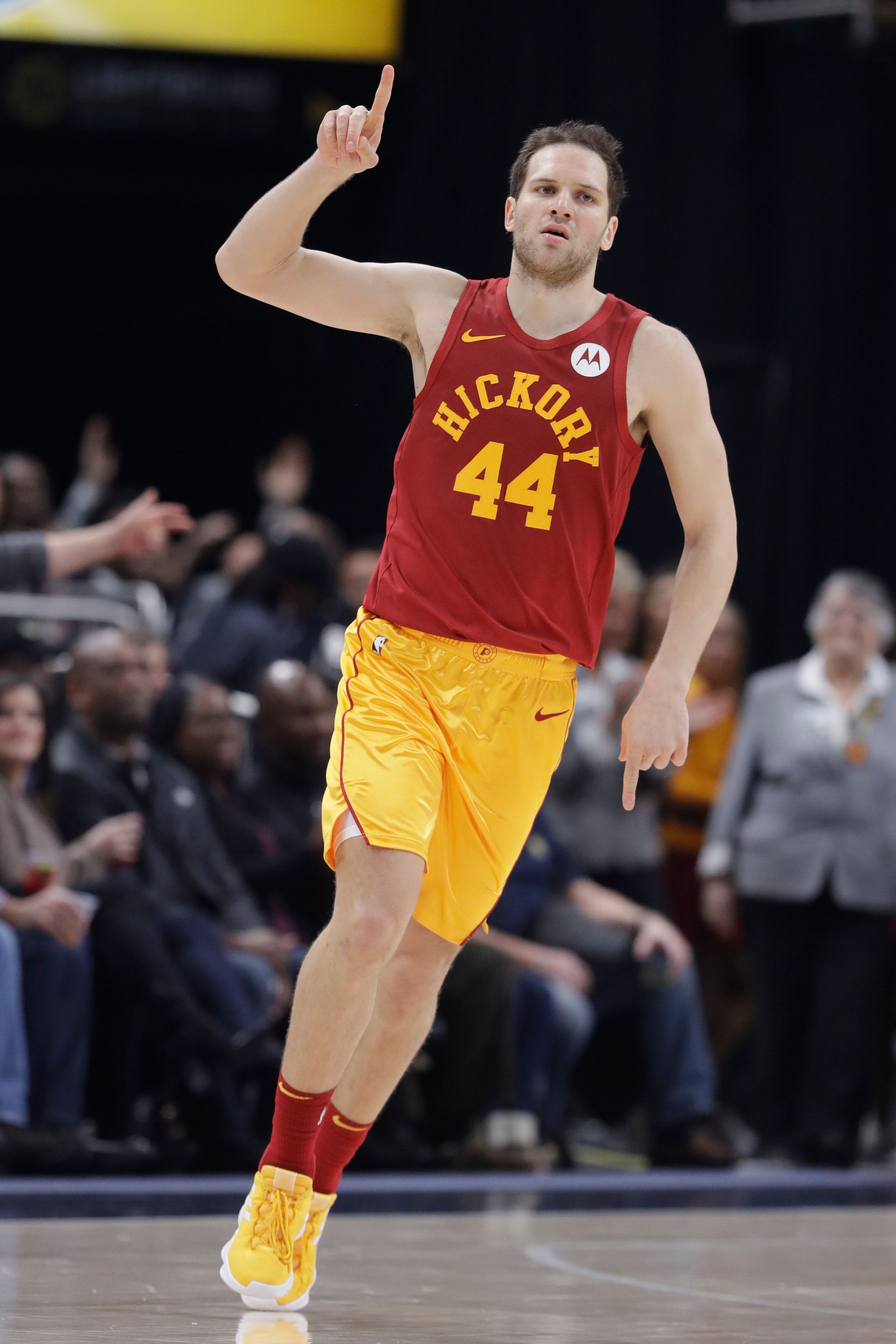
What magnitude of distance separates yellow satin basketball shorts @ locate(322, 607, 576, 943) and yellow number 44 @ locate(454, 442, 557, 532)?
271mm

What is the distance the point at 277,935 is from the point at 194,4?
5032 millimetres

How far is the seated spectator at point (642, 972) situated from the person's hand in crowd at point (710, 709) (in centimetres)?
126

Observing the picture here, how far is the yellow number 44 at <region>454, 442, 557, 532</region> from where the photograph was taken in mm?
3787

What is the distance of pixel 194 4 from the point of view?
31.5 ft

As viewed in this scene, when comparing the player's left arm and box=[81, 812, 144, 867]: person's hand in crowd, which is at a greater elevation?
the player's left arm

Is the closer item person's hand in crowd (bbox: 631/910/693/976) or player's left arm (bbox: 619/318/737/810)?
player's left arm (bbox: 619/318/737/810)

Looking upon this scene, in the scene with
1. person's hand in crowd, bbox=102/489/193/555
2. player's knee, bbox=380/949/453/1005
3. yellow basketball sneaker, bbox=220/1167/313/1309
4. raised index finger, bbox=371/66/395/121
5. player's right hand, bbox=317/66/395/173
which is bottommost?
yellow basketball sneaker, bbox=220/1167/313/1309

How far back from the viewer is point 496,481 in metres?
3.79

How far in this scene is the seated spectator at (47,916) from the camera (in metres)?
5.93

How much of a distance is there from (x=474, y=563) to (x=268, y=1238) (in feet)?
4.28

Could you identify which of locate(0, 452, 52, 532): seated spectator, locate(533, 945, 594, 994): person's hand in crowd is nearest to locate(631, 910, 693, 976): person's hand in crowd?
locate(533, 945, 594, 994): person's hand in crowd

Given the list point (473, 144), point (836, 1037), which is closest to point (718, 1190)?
point (836, 1037)

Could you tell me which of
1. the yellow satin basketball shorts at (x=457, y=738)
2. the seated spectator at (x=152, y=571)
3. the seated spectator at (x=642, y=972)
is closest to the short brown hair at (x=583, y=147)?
the yellow satin basketball shorts at (x=457, y=738)

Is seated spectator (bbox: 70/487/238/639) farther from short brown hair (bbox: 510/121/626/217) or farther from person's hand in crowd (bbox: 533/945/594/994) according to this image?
short brown hair (bbox: 510/121/626/217)
